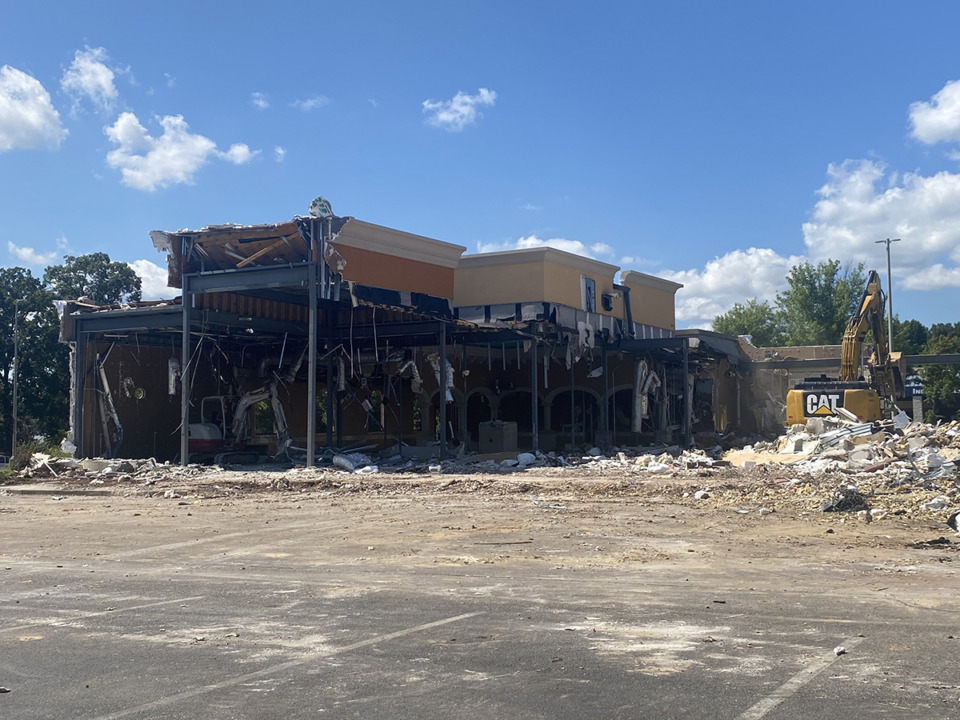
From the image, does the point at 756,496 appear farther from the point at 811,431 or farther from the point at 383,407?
the point at 383,407

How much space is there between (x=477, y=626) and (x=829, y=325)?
7274 centimetres

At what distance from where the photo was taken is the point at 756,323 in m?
87.1

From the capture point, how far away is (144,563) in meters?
10.7

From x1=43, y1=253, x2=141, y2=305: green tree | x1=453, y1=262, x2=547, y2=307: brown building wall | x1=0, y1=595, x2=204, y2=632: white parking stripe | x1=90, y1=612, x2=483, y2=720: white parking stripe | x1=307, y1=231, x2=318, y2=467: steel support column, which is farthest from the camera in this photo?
x1=43, y1=253, x2=141, y2=305: green tree

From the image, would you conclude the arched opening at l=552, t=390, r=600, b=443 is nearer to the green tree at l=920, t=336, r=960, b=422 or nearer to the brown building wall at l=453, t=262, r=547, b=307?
the brown building wall at l=453, t=262, r=547, b=307

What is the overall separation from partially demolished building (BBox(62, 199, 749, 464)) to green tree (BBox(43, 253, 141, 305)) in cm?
2019

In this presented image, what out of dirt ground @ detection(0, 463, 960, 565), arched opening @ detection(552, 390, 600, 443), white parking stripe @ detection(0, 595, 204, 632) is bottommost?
white parking stripe @ detection(0, 595, 204, 632)

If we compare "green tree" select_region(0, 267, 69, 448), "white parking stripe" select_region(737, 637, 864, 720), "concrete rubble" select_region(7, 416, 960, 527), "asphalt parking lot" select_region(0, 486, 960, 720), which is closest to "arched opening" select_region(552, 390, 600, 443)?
"concrete rubble" select_region(7, 416, 960, 527)

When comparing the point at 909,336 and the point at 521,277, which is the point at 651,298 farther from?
the point at 909,336

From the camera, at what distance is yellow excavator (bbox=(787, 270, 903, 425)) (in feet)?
88.6

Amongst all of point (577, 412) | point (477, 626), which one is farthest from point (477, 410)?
point (477, 626)

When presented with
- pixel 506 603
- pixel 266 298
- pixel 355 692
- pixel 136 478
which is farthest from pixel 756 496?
pixel 266 298

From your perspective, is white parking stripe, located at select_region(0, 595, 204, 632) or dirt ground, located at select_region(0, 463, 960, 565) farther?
dirt ground, located at select_region(0, 463, 960, 565)

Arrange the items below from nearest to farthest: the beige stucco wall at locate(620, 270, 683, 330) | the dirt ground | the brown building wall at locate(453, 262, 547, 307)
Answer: the dirt ground < the brown building wall at locate(453, 262, 547, 307) < the beige stucco wall at locate(620, 270, 683, 330)
